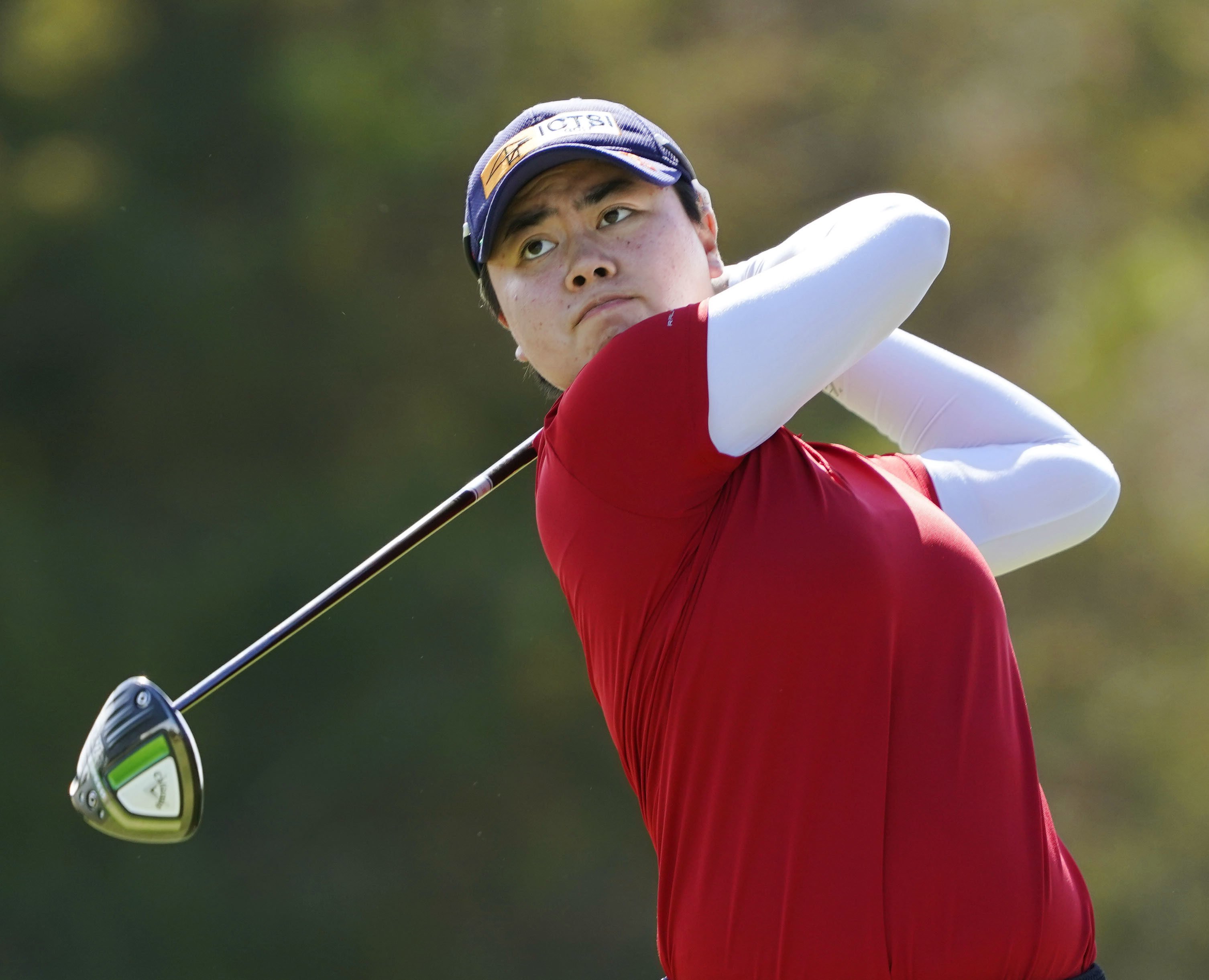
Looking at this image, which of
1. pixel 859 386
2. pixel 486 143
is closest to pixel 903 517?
pixel 859 386

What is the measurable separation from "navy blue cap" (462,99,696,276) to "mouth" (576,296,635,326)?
0.10m

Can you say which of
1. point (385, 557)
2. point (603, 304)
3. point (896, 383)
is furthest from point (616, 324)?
point (385, 557)

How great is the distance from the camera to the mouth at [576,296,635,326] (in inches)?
45.3

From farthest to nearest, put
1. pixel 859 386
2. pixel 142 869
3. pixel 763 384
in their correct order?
pixel 142 869, pixel 859 386, pixel 763 384

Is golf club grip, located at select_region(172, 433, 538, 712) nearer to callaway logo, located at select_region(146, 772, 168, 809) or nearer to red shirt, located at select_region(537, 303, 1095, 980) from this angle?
callaway logo, located at select_region(146, 772, 168, 809)

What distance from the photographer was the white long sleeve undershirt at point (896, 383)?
98 cm

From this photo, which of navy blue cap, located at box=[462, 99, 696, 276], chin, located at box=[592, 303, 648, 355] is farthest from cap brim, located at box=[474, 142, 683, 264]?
chin, located at box=[592, 303, 648, 355]

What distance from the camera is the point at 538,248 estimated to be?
1.18m

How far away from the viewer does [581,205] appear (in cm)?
115

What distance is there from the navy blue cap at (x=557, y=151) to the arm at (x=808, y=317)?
190 mm

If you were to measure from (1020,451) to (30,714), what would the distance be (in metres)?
3.01

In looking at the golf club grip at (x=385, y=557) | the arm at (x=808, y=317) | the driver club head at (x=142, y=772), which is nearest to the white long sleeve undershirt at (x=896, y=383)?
the arm at (x=808, y=317)

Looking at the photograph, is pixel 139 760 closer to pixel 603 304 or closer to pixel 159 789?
pixel 159 789

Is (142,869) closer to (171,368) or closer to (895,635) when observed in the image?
(171,368)
